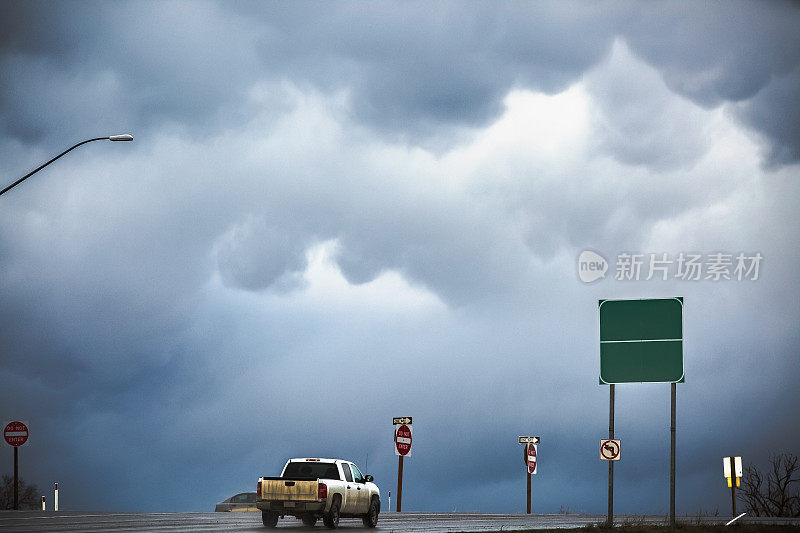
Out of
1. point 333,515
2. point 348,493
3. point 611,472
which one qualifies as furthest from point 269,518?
point 611,472

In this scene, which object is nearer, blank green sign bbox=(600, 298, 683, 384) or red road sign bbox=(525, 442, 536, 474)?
blank green sign bbox=(600, 298, 683, 384)

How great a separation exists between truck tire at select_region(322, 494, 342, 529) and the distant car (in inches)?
1178

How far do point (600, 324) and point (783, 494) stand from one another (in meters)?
49.7

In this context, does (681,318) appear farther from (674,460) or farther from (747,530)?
(747,530)

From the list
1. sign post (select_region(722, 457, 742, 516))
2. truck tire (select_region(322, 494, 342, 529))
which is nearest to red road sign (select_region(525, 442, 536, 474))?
sign post (select_region(722, 457, 742, 516))

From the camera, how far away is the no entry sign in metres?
54.2

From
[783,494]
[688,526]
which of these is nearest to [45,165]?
[688,526]

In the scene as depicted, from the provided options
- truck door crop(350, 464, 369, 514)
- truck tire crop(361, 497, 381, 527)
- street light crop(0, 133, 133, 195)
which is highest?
street light crop(0, 133, 133, 195)

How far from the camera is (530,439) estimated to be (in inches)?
2120

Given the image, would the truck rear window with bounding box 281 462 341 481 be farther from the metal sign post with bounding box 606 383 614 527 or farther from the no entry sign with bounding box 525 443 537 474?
the no entry sign with bounding box 525 443 537 474

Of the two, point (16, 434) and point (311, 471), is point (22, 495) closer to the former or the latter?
point (16, 434)

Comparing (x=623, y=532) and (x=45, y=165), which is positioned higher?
(x=45, y=165)

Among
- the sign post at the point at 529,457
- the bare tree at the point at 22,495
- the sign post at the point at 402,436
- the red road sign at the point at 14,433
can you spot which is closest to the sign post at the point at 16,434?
the red road sign at the point at 14,433

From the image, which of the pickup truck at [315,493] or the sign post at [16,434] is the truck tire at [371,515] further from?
the sign post at [16,434]
